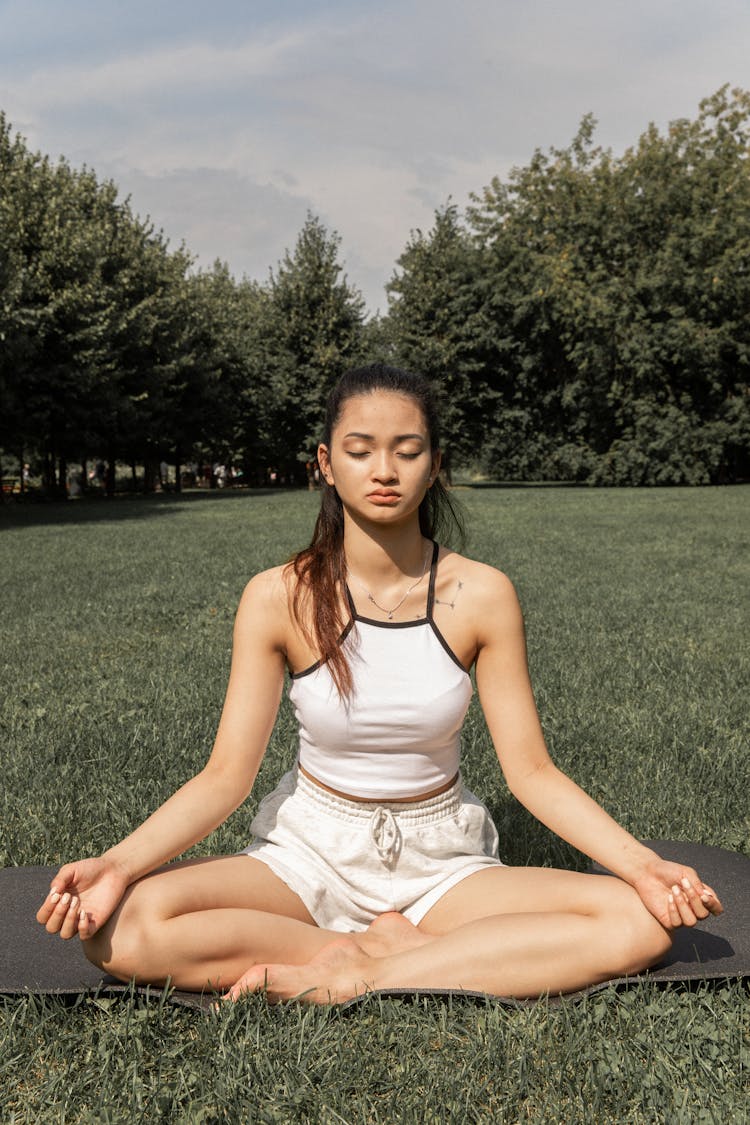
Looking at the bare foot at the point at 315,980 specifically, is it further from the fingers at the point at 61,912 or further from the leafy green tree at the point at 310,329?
the leafy green tree at the point at 310,329

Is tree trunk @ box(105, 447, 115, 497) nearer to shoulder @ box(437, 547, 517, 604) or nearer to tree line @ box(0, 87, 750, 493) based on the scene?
tree line @ box(0, 87, 750, 493)

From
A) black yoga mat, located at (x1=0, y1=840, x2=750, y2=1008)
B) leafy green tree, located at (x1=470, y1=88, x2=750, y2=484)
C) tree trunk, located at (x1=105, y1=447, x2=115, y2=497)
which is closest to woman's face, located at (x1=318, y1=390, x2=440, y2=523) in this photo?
black yoga mat, located at (x1=0, y1=840, x2=750, y2=1008)

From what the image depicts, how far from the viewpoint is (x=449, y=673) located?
2785mm

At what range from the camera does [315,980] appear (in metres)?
2.58

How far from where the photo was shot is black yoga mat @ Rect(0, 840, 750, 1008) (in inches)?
102

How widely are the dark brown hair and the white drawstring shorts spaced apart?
0.39m

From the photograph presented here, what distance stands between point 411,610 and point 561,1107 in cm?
134

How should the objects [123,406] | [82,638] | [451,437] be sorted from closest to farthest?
[82,638]
[123,406]
[451,437]

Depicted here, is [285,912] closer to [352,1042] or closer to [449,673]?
[352,1042]

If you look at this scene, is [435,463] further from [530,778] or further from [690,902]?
[690,902]

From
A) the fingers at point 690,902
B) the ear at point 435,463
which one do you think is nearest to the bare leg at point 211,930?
the fingers at point 690,902

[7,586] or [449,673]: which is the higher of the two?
[449,673]

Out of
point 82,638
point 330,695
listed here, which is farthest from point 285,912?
point 82,638

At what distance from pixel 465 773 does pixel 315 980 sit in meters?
2.22
